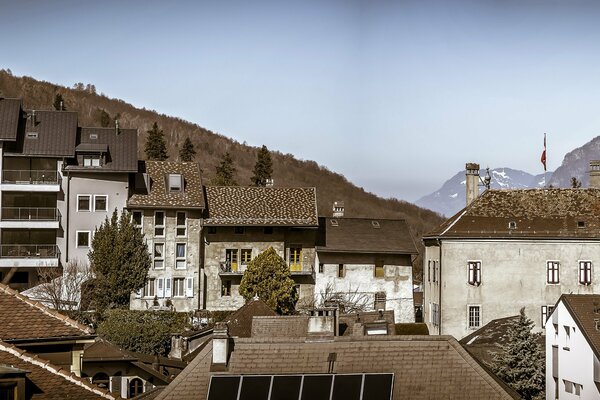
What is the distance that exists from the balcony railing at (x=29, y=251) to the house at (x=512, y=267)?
22.3 metres

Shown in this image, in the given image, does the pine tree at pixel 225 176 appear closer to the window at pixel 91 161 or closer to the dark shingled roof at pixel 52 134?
the dark shingled roof at pixel 52 134

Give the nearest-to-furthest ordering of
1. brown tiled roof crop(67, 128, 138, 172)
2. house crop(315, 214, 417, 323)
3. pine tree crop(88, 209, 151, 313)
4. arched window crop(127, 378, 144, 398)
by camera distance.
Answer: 1. arched window crop(127, 378, 144, 398)
2. pine tree crop(88, 209, 151, 313)
3. brown tiled roof crop(67, 128, 138, 172)
4. house crop(315, 214, 417, 323)

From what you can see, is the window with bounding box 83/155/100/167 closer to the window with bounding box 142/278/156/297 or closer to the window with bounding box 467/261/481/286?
the window with bounding box 142/278/156/297

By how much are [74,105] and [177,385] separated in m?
163

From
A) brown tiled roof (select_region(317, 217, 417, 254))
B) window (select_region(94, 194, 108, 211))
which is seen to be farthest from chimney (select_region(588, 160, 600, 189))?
window (select_region(94, 194, 108, 211))

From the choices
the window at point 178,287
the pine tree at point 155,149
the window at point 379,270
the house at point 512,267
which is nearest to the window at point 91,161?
the window at point 178,287

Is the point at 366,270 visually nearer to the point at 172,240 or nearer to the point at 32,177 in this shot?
the point at 172,240

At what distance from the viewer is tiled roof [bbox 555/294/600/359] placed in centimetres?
5094

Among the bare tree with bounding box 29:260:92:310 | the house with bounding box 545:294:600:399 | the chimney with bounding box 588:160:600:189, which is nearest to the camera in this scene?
the house with bounding box 545:294:600:399

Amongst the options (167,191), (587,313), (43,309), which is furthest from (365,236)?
(43,309)

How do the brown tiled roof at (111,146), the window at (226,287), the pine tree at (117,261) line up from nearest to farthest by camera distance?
1. the pine tree at (117,261)
2. the brown tiled roof at (111,146)
3. the window at (226,287)

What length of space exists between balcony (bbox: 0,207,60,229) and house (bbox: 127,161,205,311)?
173 inches

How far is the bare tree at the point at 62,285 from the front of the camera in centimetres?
6425

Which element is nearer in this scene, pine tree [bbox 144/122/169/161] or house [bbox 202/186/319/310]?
house [bbox 202/186/319/310]
